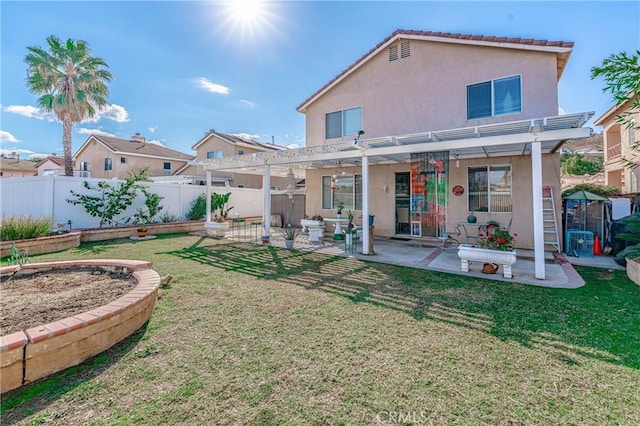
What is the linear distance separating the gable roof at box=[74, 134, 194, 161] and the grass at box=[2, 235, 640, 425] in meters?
25.3

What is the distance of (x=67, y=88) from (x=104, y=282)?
16.1 metres

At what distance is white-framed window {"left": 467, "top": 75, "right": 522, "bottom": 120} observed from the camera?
8805 millimetres

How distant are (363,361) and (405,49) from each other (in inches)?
448

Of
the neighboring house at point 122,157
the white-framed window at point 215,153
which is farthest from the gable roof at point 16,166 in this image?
the white-framed window at point 215,153

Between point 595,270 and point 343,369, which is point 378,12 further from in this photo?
point 343,369

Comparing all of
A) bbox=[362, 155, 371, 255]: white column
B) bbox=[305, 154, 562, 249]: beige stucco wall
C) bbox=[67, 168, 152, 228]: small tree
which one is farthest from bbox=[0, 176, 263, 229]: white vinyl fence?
bbox=[362, 155, 371, 255]: white column

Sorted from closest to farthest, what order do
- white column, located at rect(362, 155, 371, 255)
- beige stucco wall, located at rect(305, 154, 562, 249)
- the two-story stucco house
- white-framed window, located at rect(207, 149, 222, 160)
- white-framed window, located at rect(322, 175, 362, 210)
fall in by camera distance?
the two-story stucco house → white column, located at rect(362, 155, 371, 255) → beige stucco wall, located at rect(305, 154, 562, 249) → white-framed window, located at rect(322, 175, 362, 210) → white-framed window, located at rect(207, 149, 222, 160)

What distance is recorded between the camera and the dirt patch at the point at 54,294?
3.36 metres

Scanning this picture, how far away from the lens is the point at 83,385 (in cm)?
262

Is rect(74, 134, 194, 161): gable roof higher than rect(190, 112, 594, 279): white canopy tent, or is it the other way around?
rect(74, 134, 194, 161): gable roof

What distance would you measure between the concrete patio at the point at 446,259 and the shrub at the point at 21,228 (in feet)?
24.0

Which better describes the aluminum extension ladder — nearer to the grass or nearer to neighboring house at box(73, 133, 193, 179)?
the grass

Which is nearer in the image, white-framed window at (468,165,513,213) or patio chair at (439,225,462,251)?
white-framed window at (468,165,513,213)

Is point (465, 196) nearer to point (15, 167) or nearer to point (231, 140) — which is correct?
point (231, 140)
